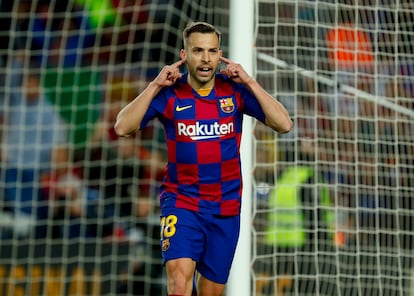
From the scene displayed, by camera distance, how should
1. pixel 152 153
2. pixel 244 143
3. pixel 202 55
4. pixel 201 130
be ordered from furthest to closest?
1. pixel 152 153
2. pixel 244 143
3. pixel 201 130
4. pixel 202 55

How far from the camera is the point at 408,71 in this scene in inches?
293

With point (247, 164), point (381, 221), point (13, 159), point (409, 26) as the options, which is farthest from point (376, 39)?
point (13, 159)

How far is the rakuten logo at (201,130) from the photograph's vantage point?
4652mm

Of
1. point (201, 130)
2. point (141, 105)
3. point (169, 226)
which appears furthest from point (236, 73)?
point (169, 226)

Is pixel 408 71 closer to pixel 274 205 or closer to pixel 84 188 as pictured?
pixel 274 205

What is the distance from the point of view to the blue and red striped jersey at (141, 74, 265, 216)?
465 centimetres

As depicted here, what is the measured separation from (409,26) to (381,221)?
152cm

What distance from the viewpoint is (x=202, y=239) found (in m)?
4.69

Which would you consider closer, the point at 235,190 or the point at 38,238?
the point at 235,190

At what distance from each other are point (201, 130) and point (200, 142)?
0.19 ft

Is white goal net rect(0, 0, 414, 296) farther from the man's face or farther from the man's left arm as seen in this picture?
the man's face

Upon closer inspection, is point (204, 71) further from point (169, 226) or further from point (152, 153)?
point (152, 153)

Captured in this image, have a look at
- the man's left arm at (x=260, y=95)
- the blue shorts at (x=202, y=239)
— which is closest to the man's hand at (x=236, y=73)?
the man's left arm at (x=260, y=95)

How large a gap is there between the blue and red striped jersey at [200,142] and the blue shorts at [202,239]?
0.05 m
